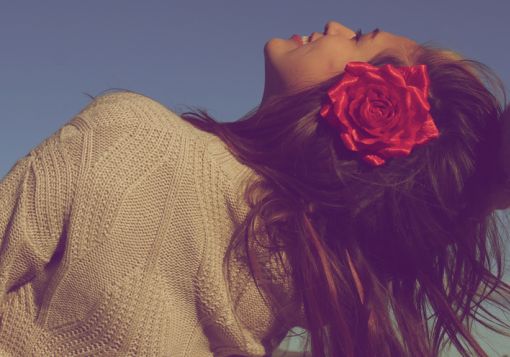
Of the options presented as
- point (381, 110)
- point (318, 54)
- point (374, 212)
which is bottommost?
point (374, 212)

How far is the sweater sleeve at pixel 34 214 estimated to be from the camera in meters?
1.48

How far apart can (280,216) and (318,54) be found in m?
0.55

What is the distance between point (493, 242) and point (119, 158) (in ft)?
4.14

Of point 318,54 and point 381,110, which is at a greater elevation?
point 318,54

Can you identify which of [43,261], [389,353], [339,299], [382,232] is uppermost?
[43,261]

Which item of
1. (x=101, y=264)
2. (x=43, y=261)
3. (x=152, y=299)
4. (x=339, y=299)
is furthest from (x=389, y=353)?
(x=43, y=261)

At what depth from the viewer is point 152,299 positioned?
156 centimetres

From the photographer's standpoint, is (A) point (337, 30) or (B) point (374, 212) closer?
(B) point (374, 212)

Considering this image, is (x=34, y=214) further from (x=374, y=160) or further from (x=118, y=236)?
(x=374, y=160)

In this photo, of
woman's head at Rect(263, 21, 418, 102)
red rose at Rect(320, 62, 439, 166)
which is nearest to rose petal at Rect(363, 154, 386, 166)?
red rose at Rect(320, 62, 439, 166)

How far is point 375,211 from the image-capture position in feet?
6.04

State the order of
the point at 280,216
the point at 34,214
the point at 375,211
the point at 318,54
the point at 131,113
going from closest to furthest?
1. the point at 34,214
2. the point at 131,113
3. the point at 280,216
4. the point at 375,211
5. the point at 318,54

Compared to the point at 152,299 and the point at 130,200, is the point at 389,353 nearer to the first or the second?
the point at 152,299

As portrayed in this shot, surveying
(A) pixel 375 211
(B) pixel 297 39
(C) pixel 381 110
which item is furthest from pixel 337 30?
(A) pixel 375 211
